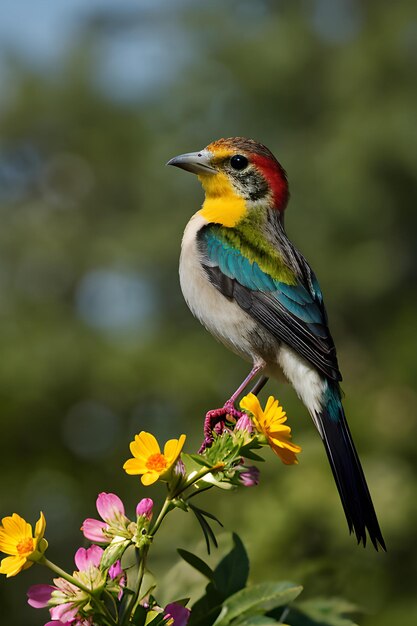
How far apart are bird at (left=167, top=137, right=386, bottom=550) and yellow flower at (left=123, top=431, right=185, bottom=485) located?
58.8 inches

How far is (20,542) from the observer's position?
2020mm

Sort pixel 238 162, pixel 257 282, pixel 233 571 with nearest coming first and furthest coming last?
pixel 233 571 → pixel 257 282 → pixel 238 162

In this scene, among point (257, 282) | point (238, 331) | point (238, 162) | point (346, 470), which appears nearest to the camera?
point (346, 470)

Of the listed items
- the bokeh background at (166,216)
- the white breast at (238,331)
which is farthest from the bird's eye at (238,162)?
the bokeh background at (166,216)

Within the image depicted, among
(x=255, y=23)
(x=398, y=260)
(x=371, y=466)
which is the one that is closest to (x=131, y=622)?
(x=371, y=466)

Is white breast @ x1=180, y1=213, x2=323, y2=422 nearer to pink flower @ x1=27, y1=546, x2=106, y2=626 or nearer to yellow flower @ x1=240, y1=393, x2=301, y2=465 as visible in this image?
yellow flower @ x1=240, y1=393, x2=301, y2=465

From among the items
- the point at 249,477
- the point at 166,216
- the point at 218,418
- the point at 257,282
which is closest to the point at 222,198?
the point at 257,282

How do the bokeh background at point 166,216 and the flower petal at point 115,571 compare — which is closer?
the flower petal at point 115,571

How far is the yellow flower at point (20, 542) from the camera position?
2.00 meters

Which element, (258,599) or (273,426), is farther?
(273,426)

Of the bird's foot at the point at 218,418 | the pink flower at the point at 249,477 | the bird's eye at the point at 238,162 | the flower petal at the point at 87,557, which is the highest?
the bird's eye at the point at 238,162

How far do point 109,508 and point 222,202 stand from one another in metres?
A: 2.33

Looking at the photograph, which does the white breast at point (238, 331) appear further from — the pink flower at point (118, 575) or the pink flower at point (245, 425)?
the pink flower at point (118, 575)

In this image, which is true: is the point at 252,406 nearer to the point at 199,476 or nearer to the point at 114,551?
the point at 199,476
